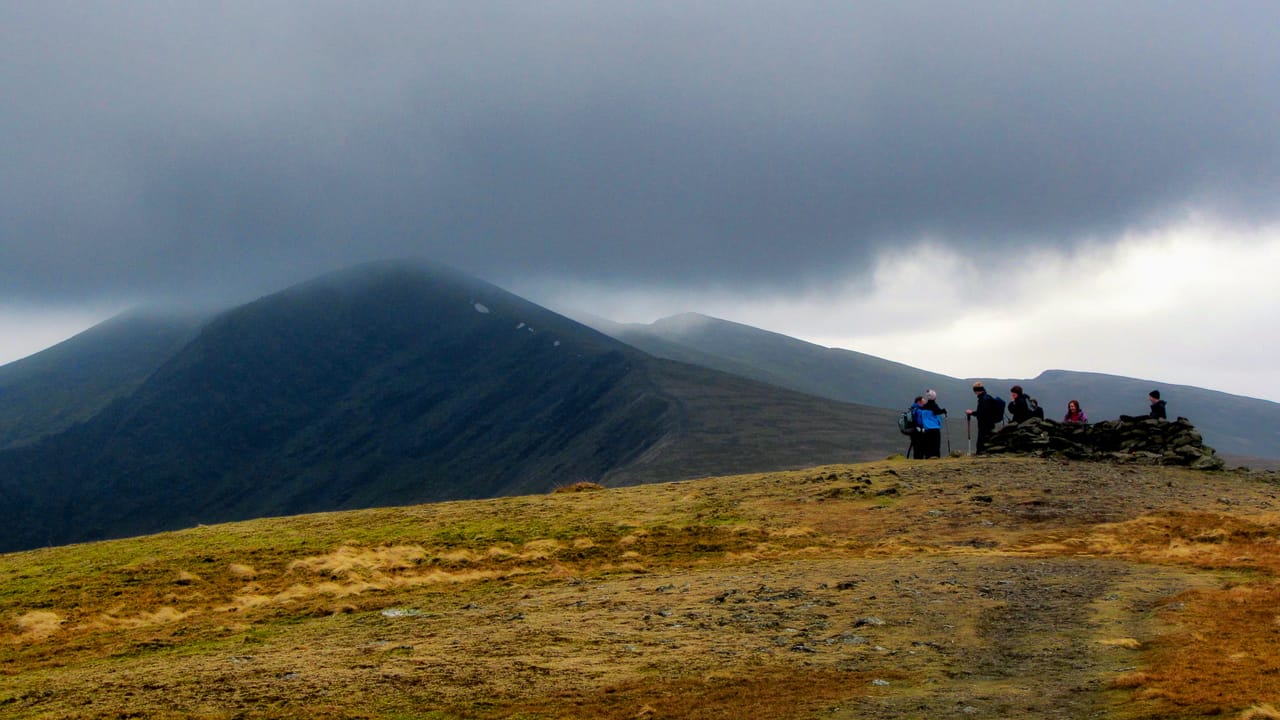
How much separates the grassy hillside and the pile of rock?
2257mm

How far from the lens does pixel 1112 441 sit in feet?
139

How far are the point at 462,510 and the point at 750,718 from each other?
2488 cm

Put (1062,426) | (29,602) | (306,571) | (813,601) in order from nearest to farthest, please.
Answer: (813,601) → (29,602) → (306,571) → (1062,426)

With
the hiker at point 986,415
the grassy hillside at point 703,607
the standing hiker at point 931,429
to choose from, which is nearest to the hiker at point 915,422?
the standing hiker at point 931,429

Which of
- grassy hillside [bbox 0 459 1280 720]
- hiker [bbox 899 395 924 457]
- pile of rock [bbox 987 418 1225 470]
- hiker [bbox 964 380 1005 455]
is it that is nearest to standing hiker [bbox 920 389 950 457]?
hiker [bbox 899 395 924 457]

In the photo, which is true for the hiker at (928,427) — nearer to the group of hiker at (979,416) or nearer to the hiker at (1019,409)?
the group of hiker at (979,416)

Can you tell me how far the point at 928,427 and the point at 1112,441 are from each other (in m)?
6.64

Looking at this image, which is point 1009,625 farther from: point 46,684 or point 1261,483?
point 1261,483

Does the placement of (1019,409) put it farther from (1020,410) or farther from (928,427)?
(928,427)

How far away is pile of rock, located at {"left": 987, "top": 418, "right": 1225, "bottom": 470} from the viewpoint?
132 ft

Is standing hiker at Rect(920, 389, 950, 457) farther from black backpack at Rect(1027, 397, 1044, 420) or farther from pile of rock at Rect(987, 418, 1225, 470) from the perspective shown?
black backpack at Rect(1027, 397, 1044, 420)

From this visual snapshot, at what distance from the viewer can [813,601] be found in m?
21.1

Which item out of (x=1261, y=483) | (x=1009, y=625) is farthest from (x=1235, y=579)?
(x=1261, y=483)

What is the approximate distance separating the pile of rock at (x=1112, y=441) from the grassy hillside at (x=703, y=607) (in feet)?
7.41
